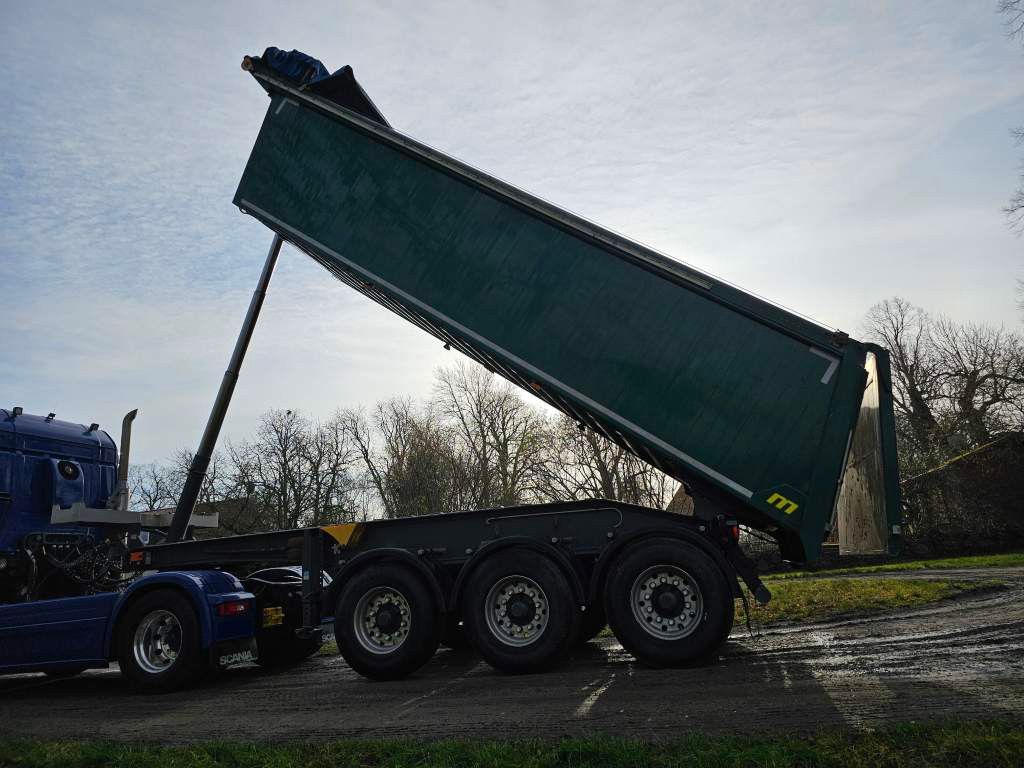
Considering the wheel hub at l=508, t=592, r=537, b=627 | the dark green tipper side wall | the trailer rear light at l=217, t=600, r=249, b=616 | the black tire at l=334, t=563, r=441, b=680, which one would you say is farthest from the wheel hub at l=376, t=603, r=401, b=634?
the dark green tipper side wall

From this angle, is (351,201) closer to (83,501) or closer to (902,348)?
(83,501)

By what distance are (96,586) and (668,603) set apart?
267 inches

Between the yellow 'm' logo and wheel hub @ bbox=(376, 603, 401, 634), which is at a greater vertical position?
the yellow 'm' logo

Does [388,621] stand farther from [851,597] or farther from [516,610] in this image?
[851,597]

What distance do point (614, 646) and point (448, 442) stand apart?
1371 inches

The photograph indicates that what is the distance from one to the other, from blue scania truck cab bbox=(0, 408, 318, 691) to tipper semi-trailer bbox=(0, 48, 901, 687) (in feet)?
0.79

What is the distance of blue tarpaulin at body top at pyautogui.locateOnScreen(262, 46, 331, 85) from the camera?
9133 mm

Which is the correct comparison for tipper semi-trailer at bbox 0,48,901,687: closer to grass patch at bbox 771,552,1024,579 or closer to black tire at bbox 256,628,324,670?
black tire at bbox 256,628,324,670

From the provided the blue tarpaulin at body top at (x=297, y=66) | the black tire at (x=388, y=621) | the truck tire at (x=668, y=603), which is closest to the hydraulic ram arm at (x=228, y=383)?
the blue tarpaulin at body top at (x=297, y=66)

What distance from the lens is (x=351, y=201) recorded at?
28.2ft

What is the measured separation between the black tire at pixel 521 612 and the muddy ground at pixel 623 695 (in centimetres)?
21

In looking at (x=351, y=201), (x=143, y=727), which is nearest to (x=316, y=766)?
(x=143, y=727)

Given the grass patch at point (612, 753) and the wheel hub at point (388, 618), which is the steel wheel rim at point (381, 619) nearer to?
the wheel hub at point (388, 618)

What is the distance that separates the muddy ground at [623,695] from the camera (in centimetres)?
488
